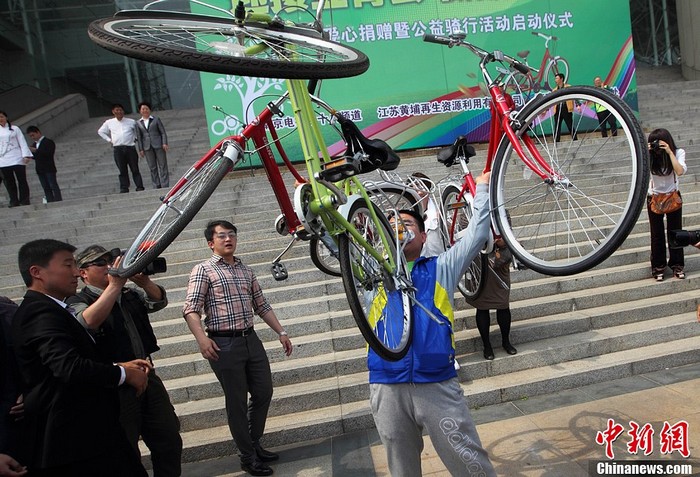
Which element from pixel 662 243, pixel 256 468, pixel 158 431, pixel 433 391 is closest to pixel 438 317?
pixel 433 391

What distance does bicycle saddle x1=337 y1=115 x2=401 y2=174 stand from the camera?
2.86 m

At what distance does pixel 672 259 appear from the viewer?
663cm

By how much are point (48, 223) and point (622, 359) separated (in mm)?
8637

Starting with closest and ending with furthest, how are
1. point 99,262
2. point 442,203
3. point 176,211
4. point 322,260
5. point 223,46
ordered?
point 223,46 < point 176,211 < point 99,262 < point 322,260 < point 442,203

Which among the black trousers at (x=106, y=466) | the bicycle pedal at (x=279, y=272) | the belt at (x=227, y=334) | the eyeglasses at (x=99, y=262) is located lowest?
the black trousers at (x=106, y=466)

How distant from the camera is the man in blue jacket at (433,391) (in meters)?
2.64

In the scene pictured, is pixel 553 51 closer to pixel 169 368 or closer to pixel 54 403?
pixel 169 368

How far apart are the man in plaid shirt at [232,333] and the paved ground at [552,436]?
1.63 feet

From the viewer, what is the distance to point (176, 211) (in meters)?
2.65

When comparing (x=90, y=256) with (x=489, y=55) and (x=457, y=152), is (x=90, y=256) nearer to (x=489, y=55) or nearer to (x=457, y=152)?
(x=457, y=152)

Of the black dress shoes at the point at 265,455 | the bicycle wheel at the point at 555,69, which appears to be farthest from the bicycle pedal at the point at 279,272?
the bicycle wheel at the point at 555,69

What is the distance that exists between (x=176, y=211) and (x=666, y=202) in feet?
18.9

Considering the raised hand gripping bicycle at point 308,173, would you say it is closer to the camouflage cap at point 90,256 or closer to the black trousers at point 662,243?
the camouflage cap at point 90,256

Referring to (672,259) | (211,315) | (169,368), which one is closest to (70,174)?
(169,368)
